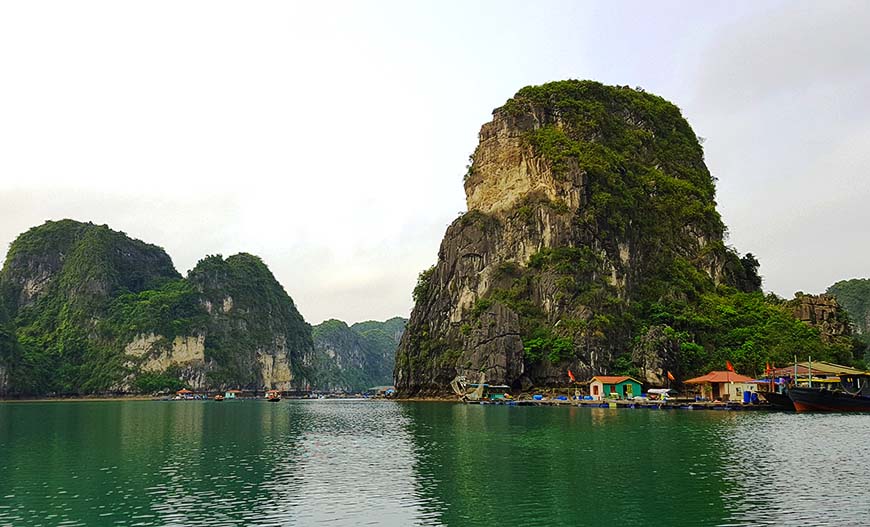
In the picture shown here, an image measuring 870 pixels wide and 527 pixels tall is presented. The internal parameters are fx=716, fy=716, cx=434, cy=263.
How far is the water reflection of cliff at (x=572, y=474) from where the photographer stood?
68.6ft

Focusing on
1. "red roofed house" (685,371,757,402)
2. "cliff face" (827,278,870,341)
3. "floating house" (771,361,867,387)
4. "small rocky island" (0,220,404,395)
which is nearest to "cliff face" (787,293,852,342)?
"floating house" (771,361,867,387)

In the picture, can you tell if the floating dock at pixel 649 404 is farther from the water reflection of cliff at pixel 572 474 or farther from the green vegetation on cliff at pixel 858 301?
the green vegetation on cliff at pixel 858 301

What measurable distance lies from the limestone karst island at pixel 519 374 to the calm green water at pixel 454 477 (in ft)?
0.65

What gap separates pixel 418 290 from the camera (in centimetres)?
12219

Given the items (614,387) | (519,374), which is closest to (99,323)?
(519,374)

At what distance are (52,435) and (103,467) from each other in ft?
71.5

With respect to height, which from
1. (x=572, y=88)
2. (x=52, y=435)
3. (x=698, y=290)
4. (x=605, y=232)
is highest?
(x=572, y=88)

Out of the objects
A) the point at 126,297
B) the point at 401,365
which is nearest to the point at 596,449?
the point at 401,365

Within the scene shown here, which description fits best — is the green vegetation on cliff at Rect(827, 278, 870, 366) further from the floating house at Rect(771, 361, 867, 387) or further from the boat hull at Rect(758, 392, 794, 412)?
the boat hull at Rect(758, 392, 794, 412)

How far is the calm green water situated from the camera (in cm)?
2100

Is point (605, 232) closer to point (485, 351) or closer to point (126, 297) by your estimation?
point (485, 351)

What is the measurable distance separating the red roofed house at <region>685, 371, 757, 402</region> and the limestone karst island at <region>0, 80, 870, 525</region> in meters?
0.22

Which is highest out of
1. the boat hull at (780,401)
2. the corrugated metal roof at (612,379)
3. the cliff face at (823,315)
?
the cliff face at (823,315)

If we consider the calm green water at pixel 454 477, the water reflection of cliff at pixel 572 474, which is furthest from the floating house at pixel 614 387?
the calm green water at pixel 454 477
